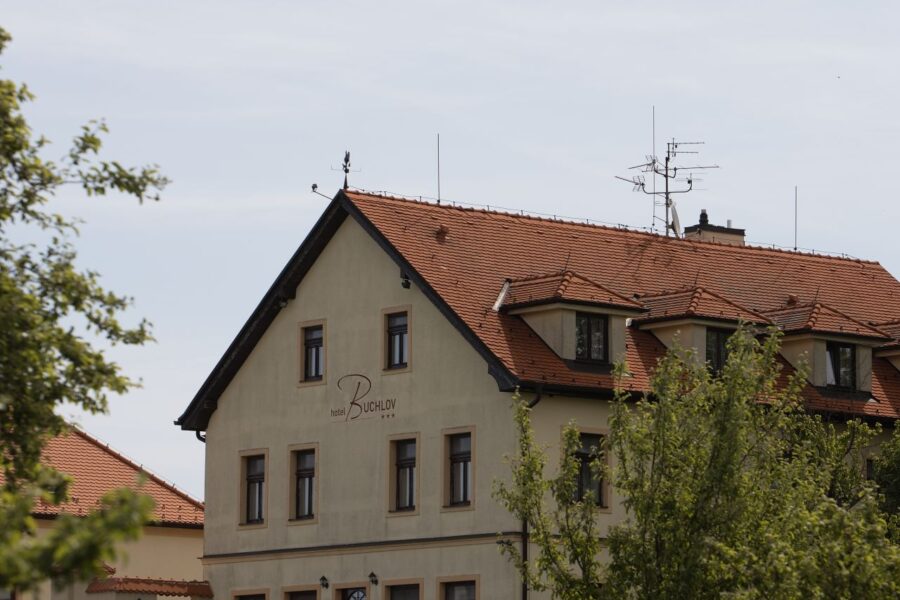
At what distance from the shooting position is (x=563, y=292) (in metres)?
46.0

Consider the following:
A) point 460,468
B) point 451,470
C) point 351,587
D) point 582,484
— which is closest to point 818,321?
point 582,484

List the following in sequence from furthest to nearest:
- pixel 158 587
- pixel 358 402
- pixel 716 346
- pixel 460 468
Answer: pixel 158 587 < pixel 358 402 < pixel 716 346 < pixel 460 468

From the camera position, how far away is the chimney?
194 feet

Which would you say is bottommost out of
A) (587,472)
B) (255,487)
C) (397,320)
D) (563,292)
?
(587,472)

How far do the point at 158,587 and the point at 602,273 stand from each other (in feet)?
41.7

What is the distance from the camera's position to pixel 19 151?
25.4 m

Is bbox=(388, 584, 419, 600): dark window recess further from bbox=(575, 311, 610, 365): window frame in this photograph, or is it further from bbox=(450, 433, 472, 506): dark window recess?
bbox=(575, 311, 610, 365): window frame

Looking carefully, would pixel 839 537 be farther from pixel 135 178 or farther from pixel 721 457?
pixel 135 178

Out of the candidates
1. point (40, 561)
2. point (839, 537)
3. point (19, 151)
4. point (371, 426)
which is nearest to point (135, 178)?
point (19, 151)

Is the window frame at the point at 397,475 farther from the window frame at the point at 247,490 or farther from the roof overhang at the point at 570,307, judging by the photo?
the window frame at the point at 247,490

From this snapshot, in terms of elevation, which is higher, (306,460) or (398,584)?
(306,460)

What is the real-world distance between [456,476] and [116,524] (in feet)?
103

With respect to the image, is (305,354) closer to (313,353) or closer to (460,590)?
(313,353)

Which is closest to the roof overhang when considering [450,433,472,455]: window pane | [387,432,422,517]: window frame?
[450,433,472,455]: window pane
